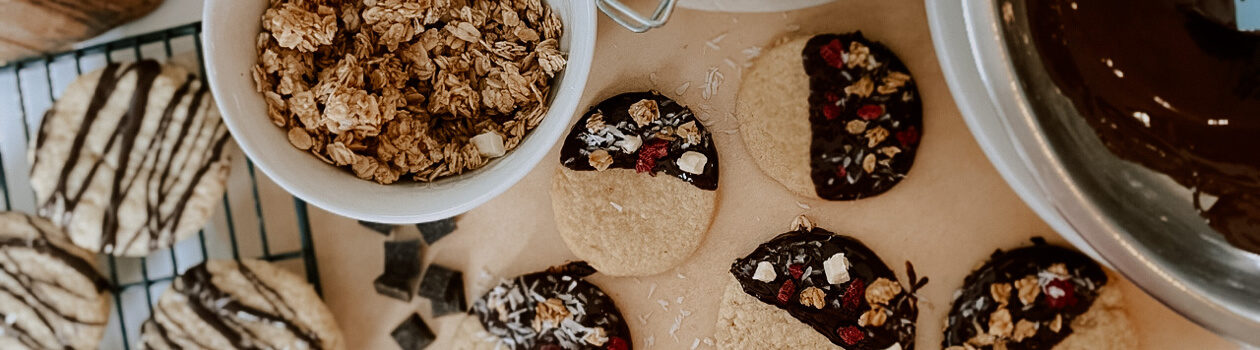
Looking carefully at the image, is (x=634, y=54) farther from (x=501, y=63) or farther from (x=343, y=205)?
(x=343, y=205)

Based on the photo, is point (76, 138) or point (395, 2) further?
point (76, 138)

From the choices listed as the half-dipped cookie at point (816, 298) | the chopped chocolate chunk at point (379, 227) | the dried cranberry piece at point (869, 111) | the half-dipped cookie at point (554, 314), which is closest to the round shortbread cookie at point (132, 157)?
the chopped chocolate chunk at point (379, 227)

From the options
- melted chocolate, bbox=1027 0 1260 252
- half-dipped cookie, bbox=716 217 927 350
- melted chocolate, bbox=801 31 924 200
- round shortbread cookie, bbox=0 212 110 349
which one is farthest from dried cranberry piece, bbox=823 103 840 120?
round shortbread cookie, bbox=0 212 110 349

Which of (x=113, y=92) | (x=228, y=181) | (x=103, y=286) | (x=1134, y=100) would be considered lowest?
(x=103, y=286)

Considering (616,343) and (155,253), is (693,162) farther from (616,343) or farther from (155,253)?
(155,253)

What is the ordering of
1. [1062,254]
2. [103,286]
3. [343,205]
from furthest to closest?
[103,286]
[1062,254]
[343,205]

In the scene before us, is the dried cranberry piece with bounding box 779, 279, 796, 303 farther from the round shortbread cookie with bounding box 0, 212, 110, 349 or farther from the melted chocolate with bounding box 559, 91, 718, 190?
the round shortbread cookie with bounding box 0, 212, 110, 349

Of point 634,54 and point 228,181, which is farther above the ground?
point 634,54

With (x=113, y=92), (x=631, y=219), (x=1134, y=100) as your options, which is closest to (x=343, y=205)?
(x=631, y=219)

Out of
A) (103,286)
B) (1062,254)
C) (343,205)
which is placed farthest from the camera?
(103,286)
